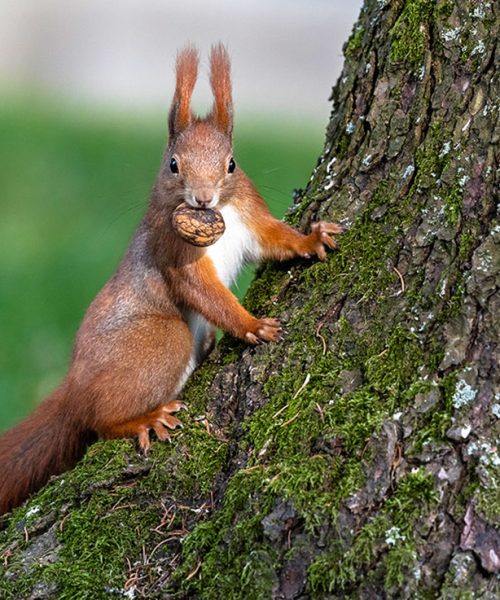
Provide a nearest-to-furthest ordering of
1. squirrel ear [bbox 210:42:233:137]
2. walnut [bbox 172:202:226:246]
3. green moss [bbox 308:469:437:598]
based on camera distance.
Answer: green moss [bbox 308:469:437:598]
walnut [bbox 172:202:226:246]
squirrel ear [bbox 210:42:233:137]

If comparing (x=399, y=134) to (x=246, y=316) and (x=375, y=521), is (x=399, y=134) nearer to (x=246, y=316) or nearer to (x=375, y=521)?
(x=246, y=316)

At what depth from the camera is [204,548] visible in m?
1.99

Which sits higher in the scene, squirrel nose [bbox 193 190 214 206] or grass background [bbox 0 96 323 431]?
squirrel nose [bbox 193 190 214 206]

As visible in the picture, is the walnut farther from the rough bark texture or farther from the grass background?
the grass background

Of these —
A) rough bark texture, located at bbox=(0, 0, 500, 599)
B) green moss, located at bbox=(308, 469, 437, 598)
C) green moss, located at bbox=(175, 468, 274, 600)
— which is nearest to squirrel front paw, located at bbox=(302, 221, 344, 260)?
rough bark texture, located at bbox=(0, 0, 500, 599)

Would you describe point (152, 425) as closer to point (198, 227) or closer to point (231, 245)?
point (198, 227)

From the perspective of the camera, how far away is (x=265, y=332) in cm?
230

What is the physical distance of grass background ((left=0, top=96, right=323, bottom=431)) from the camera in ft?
14.2

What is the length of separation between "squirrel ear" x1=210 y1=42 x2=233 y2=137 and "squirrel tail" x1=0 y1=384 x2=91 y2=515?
843 millimetres

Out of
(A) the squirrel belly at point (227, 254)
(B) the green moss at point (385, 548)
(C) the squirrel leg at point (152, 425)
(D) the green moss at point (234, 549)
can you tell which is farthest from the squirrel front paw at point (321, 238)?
(B) the green moss at point (385, 548)

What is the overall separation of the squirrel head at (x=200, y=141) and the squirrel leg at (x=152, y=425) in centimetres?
54

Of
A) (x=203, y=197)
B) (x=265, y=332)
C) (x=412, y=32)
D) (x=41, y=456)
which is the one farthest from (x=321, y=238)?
(x=41, y=456)

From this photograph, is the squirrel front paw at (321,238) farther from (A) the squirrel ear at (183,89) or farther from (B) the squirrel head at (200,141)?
(A) the squirrel ear at (183,89)

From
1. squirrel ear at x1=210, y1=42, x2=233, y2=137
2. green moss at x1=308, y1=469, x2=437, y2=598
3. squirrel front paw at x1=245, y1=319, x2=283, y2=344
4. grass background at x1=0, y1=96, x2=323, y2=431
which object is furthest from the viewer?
grass background at x1=0, y1=96, x2=323, y2=431
